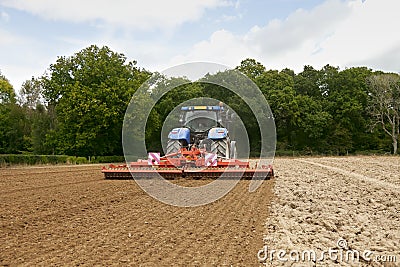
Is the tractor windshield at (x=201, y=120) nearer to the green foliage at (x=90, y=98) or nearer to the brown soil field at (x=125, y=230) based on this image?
the brown soil field at (x=125, y=230)

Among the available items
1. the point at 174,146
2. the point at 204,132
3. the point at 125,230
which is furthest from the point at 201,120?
the point at 125,230

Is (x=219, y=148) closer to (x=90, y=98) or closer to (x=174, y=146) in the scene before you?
(x=174, y=146)

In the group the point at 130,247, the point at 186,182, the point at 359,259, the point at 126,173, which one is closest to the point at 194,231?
the point at 130,247

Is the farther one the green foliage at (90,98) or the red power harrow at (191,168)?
the green foliage at (90,98)

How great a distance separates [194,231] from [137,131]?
30884mm

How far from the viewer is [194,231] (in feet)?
19.8

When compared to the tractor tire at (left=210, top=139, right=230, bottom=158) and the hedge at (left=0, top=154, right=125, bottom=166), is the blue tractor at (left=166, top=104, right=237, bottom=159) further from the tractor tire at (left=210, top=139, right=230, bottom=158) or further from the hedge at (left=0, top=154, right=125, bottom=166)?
the hedge at (left=0, top=154, right=125, bottom=166)

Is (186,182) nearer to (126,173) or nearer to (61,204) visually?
(126,173)

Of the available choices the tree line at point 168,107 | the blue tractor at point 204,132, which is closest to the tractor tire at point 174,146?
the blue tractor at point 204,132

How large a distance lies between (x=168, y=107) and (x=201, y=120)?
2226 centimetres

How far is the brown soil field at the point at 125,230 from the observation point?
15.4 ft

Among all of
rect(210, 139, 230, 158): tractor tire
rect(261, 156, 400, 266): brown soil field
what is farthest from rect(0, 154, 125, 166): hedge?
rect(261, 156, 400, 266): brown soil field

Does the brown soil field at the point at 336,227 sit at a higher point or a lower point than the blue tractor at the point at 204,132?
lower

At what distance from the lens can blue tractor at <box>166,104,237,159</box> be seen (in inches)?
583
